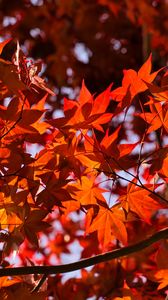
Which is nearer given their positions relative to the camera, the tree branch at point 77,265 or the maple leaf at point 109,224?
the tree branch at point 77,265

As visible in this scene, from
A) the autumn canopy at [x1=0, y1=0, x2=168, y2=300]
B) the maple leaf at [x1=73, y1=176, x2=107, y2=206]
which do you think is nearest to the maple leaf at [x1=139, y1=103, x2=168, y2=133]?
the autumn canopy at [x1=0, y1=0, x2=168, y2=300]

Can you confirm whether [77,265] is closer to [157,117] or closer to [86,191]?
[86,191]

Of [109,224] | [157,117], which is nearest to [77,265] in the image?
[109,224]

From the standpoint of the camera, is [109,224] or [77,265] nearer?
[77,265]

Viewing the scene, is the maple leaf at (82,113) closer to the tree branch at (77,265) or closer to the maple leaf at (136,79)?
the maple leaf at (136,79)

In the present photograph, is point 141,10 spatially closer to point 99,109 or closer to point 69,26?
point 69,26

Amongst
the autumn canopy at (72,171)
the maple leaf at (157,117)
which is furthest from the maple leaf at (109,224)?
the maple leaf at (157,117)

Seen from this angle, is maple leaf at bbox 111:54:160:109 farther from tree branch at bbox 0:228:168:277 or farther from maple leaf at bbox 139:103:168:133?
tree branch at bbox 0:228:168:277

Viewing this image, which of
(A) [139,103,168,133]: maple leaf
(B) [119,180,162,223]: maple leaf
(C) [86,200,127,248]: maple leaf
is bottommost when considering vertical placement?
(C) [86,200,127,248]: maple leaf

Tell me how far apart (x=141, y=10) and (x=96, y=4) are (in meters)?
0.73

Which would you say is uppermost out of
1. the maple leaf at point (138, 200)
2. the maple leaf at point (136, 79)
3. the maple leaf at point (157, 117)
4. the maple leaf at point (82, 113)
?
the maple leaf at point (136, 79)

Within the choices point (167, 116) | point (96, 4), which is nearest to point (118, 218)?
point (167, 116)

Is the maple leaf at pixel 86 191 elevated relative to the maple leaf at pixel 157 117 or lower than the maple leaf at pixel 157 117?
lower

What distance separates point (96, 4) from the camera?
3619mm
